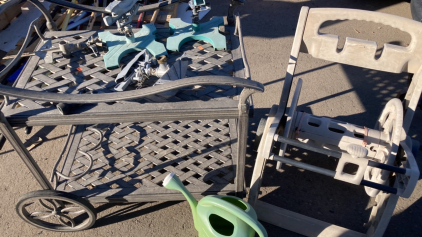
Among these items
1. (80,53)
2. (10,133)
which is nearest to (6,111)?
(10,133)

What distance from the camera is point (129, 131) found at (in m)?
2.41

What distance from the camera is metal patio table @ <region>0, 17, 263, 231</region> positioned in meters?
1.40

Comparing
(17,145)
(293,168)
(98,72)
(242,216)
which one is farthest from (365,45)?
(17,145)

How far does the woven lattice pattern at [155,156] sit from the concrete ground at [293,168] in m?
0.27

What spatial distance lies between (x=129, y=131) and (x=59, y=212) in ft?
2.45

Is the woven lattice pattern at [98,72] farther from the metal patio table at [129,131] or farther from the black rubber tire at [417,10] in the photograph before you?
the black rubber tire at [417,10]

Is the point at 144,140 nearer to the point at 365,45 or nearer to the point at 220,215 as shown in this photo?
the point at 220,215

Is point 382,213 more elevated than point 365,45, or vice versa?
point 365,45

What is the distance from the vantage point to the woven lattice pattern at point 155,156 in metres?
2.07

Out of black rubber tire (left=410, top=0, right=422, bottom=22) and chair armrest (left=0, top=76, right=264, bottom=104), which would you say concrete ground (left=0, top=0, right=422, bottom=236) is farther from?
chair armrest (left=0, top=76, right=264, bottom=104)

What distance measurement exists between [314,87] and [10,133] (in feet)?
8.56

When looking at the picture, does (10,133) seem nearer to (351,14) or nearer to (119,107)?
(119,107)

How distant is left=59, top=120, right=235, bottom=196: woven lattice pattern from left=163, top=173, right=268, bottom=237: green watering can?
274mm

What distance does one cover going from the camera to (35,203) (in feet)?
7.48
